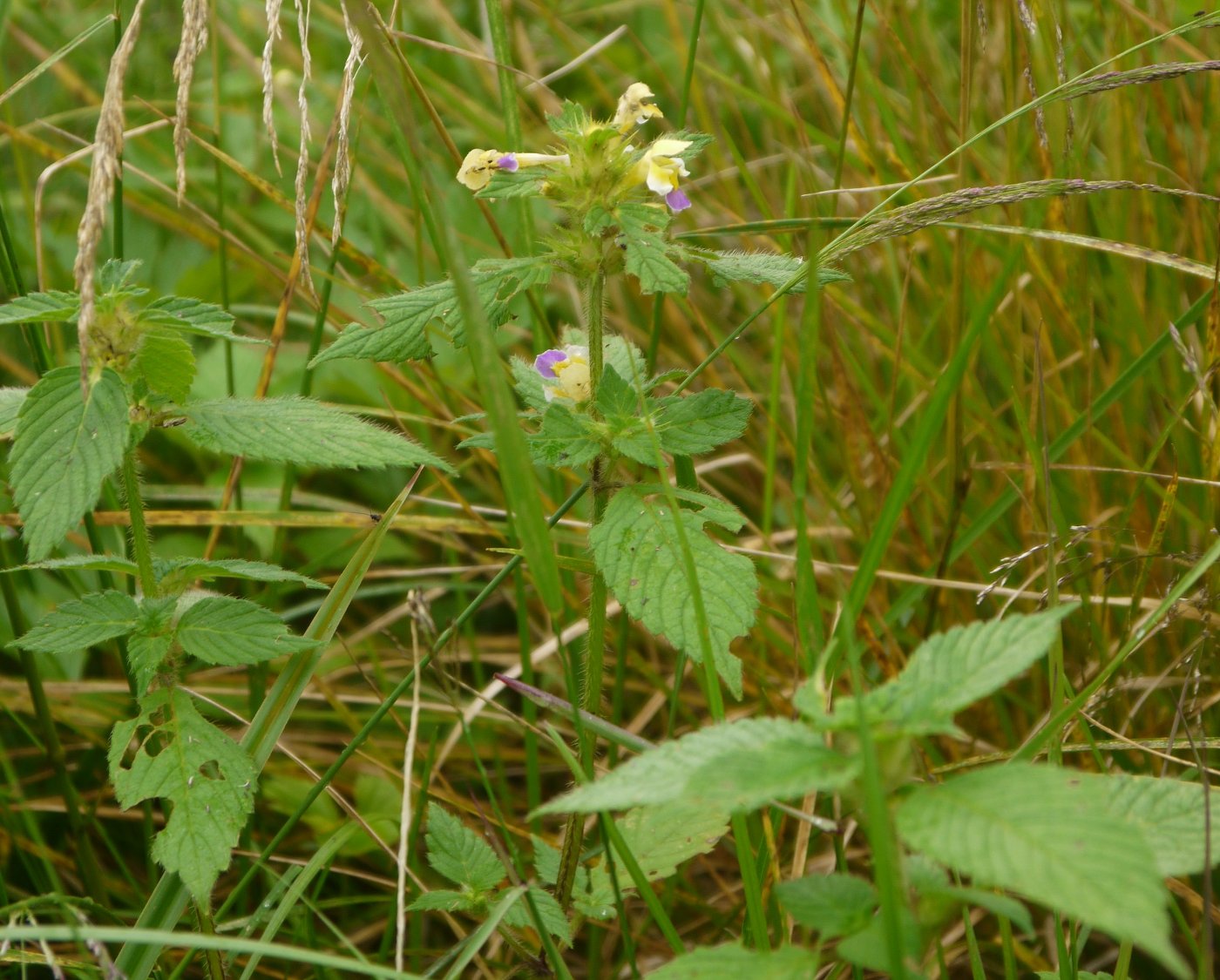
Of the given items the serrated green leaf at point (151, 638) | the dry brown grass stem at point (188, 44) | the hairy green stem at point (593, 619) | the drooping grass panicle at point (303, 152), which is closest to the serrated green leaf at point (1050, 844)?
the hairy green stem at point (593, 619)

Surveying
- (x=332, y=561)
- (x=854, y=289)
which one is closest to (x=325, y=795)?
(x=332, y=561)

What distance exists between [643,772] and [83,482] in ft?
1.81

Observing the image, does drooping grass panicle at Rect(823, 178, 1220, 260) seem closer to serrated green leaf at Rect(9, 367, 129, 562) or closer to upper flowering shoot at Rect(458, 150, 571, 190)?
upper flowering shoot at Rect(458, 150, 571, 190)

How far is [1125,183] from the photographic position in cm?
123

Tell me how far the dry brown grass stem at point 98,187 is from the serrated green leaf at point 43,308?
82 millimetres

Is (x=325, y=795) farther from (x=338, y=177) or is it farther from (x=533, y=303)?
(x=338, y=177)

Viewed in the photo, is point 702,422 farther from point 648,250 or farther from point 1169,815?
point 1169,815

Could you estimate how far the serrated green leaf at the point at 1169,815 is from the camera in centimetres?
83

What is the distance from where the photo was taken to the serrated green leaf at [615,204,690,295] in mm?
1043

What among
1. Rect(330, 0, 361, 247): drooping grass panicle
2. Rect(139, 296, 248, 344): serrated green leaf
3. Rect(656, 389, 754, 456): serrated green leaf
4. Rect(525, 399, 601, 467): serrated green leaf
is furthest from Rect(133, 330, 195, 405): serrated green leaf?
Rect(656, 389, 754, 456): serrated green leaf

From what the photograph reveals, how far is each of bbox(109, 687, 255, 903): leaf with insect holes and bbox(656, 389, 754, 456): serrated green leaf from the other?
528 millimetres

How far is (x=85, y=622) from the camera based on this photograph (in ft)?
3.79

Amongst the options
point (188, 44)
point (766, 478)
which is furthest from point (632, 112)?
point (766, 478)

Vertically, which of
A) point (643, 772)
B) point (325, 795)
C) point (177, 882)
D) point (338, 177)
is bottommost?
point (325, 795)
